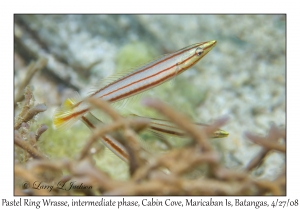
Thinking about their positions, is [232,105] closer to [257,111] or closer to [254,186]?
[257,111]

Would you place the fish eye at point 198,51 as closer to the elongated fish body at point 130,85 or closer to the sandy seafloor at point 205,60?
the elongated fish body at point 130,85

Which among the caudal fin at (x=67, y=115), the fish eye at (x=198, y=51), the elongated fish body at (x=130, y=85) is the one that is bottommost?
the caudal fin at (x=67, y=115)

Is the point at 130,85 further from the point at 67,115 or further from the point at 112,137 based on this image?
the point at 67,115

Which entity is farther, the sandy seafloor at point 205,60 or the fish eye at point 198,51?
the sandy seafloor at point 205,60

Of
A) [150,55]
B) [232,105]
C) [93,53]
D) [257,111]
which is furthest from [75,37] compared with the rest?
[257,111]

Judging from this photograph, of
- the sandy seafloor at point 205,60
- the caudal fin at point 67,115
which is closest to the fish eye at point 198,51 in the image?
the caudal fin at point 67,115

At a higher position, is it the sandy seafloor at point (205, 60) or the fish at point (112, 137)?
the sandy seafloor at point (205, 60)

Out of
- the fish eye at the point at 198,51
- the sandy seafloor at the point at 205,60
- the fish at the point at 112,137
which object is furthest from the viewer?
the sandy seafloor at the point at 205,60
